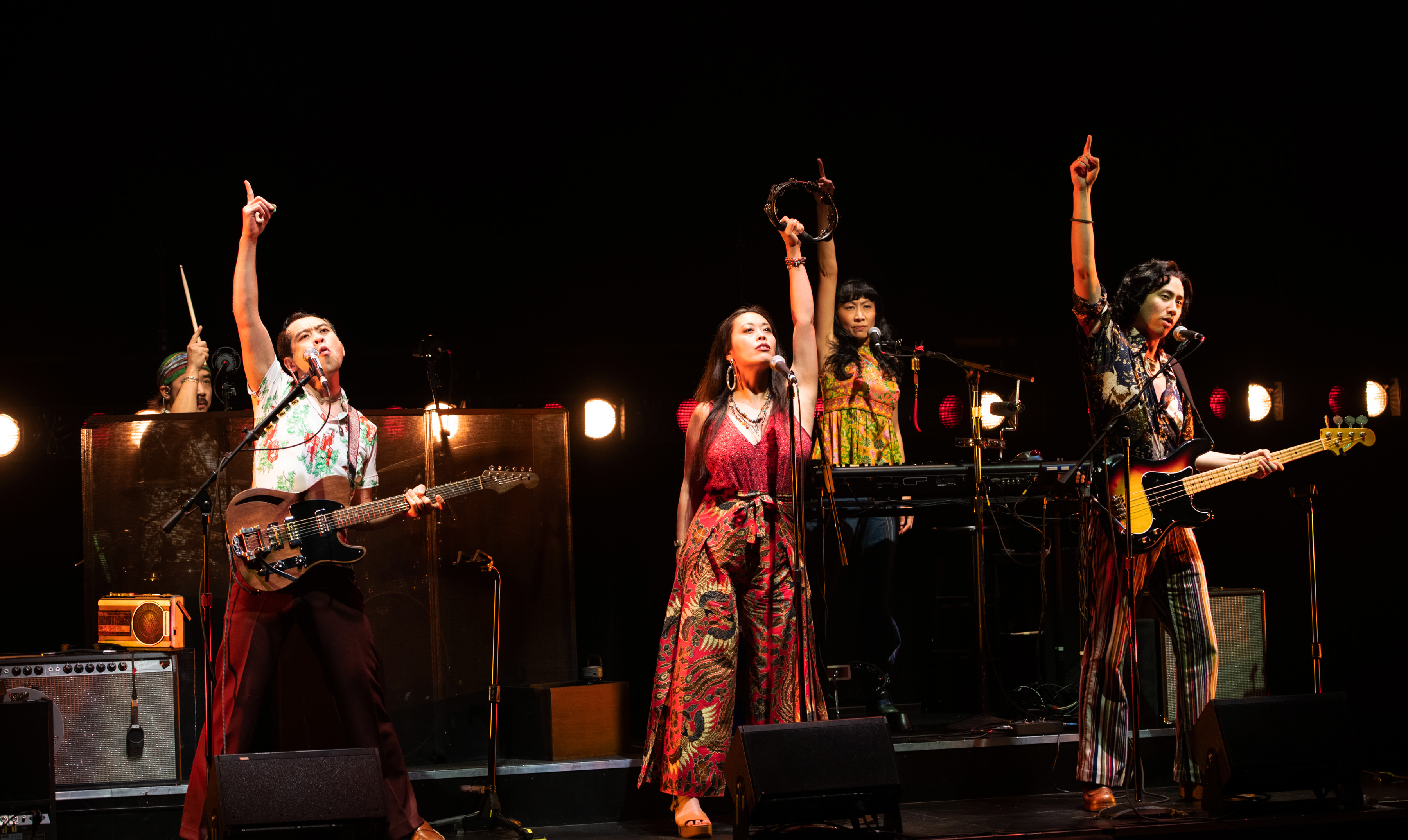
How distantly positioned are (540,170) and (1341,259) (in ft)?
16.7

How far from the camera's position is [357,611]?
4.05 meters

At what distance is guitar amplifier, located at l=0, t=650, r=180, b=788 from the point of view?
4457mm

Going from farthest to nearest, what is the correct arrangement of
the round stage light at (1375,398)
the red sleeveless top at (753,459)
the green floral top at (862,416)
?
the round stage light at (1375,398) < the green floral top at (862,416) < the red sleeveless top at (753,459)

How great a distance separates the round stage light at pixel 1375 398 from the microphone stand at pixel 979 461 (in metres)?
3.73

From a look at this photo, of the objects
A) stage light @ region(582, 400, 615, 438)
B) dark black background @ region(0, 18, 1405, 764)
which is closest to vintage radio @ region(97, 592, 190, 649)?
dark black background @ region(0, 18, 1405, 764)

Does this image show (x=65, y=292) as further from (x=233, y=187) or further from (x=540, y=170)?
(x=540, y=170)

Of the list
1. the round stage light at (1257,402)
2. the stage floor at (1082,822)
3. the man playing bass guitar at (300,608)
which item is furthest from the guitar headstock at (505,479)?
the round stage light at (1257,402)

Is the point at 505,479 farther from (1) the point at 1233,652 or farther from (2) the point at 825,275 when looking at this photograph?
(1) the point at 1233,652

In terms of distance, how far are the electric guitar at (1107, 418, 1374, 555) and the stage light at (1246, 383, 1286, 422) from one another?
3832 millimetres

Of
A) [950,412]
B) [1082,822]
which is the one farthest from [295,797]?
[950,412]

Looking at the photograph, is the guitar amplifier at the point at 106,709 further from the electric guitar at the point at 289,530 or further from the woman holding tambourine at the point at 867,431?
the woman holding tambourine at the point at 867,431

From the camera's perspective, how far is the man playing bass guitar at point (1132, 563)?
14.0ft

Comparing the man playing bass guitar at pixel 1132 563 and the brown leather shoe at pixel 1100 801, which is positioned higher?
the man playing bass guitar at pixel 1132 563

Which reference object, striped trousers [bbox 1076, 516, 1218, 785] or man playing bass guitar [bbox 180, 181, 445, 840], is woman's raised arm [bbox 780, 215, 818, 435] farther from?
man playing bass guitar [bbox 180, 181, 445, 840]
